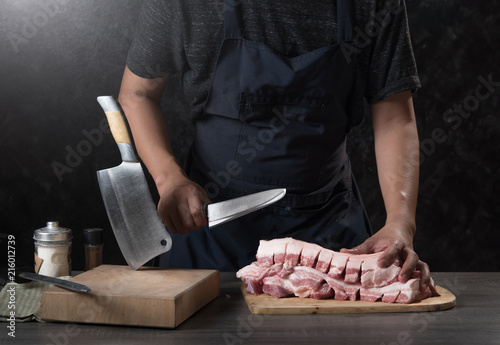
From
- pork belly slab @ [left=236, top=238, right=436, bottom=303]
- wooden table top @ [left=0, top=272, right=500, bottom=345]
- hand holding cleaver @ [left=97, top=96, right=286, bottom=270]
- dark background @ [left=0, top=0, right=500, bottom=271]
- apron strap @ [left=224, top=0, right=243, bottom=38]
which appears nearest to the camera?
wooden table top @ [left=0, top=272, right=500, bottom=345]

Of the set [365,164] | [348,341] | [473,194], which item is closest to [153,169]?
[348,341]

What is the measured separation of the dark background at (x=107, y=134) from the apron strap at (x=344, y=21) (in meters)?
1.51

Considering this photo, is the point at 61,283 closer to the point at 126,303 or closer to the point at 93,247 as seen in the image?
the point at 126,303

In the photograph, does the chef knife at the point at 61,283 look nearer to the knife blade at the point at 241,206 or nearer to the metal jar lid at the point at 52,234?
the metal jar lid at the point at 52,234

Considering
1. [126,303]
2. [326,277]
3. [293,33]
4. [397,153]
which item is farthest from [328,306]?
[293,33]

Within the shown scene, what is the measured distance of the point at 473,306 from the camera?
158 cm

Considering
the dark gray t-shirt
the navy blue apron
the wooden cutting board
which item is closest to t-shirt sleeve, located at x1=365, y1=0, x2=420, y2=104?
the dark gray t-shirt

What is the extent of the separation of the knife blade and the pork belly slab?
0.14m

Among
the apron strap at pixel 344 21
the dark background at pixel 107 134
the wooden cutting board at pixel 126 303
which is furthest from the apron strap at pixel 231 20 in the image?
the dark background at pixel 107 134

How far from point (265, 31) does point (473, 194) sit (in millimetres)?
1989

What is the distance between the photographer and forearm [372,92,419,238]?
1995mm

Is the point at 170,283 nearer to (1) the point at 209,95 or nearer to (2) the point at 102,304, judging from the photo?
(2) the point at 102,304

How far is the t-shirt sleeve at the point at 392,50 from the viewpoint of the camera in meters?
2.04

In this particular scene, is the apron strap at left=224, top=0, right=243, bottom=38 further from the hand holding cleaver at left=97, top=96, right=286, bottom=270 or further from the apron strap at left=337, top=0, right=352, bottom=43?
the hand holding cleaver at left=97, top=96, right=286, bottom=270
